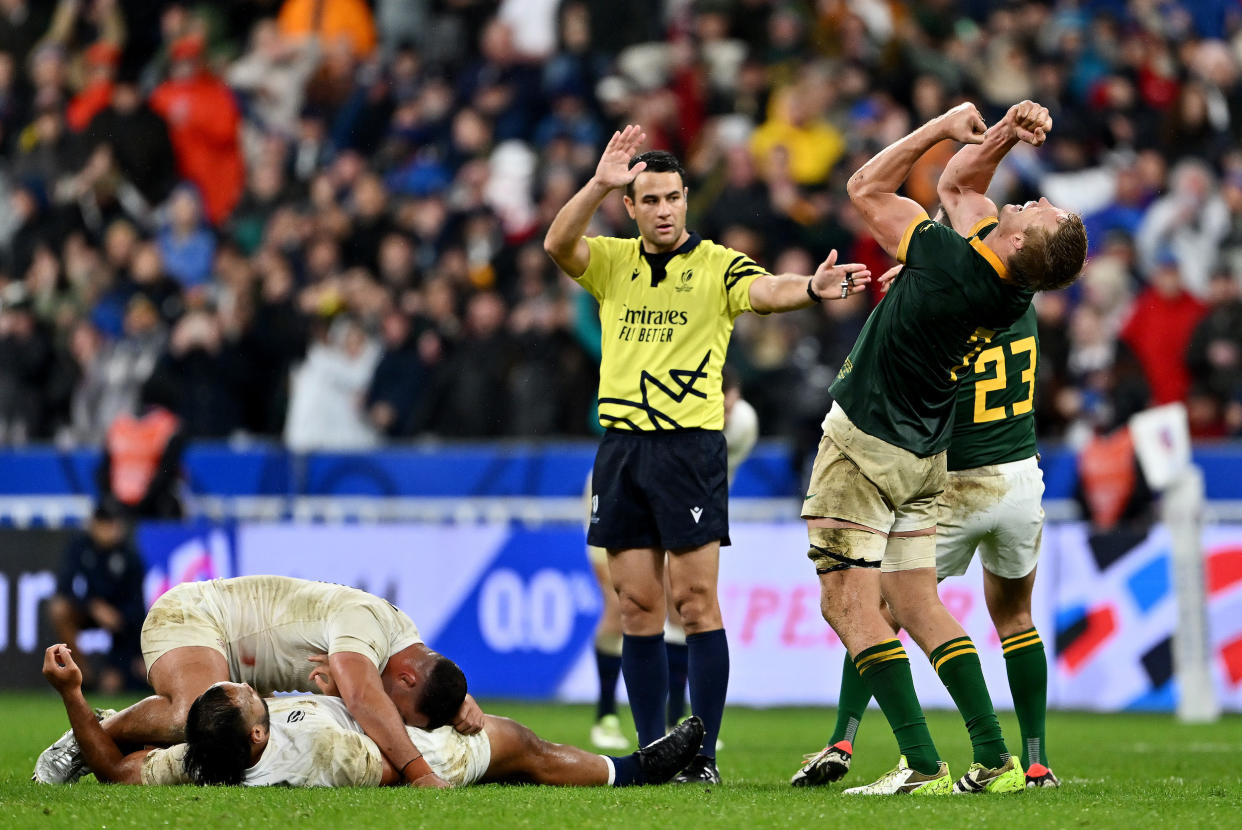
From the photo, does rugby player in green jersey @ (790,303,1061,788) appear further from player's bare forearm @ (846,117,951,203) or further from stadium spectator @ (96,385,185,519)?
stadium spectator @ (96,385,185,519)

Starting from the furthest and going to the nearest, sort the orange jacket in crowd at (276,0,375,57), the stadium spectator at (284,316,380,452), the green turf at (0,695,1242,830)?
the orange jacket in crowd at (276,0,375,57) → the stadium spectator at (284,316,380,452) → the green turf at (0,695,1242,830)

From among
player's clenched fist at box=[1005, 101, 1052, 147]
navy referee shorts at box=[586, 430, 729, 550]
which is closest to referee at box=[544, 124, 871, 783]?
navy referee shorts at box=[586, 430, 729, 550]

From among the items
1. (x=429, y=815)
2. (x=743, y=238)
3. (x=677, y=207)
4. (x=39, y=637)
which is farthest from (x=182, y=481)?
(x=429, y=815)

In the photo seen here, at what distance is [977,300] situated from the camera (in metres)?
7.53

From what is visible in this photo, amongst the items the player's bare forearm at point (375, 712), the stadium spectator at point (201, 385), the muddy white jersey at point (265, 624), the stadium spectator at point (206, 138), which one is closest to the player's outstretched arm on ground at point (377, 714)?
the player's bare forearm at point (375, 712)

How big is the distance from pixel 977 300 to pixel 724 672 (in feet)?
6.51

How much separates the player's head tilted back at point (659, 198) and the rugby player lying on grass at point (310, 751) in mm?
2142

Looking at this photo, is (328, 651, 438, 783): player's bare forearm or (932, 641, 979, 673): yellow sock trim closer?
(328, 651, 438, 783): player's bare forearm

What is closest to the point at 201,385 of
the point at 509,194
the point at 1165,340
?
the point at 509,194

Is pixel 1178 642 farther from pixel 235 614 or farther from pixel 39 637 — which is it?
pixel 39 637

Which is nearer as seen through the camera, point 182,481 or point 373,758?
point 373,758

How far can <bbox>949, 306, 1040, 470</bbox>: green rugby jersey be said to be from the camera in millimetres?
8211

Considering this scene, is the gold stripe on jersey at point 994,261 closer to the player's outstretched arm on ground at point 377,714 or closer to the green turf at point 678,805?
the green turf at point 678,805

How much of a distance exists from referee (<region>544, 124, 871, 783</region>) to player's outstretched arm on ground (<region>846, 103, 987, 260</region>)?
488mm
